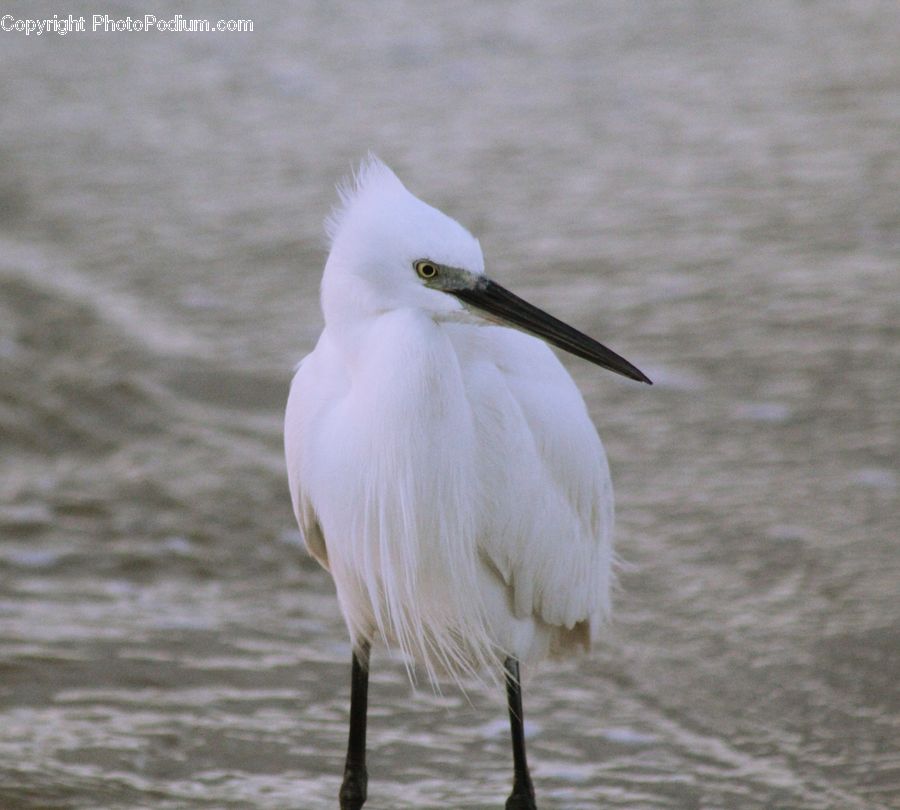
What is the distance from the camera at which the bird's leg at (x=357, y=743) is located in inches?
141

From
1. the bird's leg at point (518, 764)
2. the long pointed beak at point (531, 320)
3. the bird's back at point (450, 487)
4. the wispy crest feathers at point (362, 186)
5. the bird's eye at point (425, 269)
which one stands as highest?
the wispy crest feathers at point (362, 186)

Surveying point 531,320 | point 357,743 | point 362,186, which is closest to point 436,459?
point 531,320

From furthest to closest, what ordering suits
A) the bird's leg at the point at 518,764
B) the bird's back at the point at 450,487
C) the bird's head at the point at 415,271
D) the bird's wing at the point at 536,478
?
the bird's leg at the point at 518,764 → the bird's wing at the point at 536,478 → the bird's back at the point at 450,487 → the bird's head at the point at 415,271

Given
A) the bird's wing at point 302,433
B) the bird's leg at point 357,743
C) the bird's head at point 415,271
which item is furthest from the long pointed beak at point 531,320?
the bird's leg at point 357,743

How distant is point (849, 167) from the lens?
23.5ft

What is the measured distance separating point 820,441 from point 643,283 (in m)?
1.36

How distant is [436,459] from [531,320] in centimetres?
34

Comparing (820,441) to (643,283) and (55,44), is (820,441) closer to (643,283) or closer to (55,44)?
(643,283)

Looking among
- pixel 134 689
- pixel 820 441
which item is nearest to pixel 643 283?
pixel 820 441

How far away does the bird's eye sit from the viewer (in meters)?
2.78

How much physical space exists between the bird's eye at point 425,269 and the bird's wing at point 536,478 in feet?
1.15

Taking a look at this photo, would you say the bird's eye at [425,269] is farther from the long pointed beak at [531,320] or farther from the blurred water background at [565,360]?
the blurred water background at [565,360]

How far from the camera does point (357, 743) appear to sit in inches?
142

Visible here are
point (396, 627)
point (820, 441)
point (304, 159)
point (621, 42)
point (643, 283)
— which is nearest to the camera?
point (396, 627)
